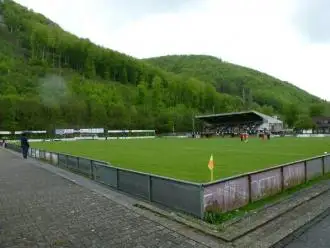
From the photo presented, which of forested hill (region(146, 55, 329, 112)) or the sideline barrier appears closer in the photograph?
the sideline barrier

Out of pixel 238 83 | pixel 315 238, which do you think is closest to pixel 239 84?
pixel 238 83

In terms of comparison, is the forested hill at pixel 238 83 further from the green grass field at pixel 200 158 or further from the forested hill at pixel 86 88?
the green grass field at pixel 200 158

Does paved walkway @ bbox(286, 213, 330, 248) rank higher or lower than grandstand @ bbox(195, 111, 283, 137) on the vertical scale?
lower

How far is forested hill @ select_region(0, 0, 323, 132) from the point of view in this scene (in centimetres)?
10994

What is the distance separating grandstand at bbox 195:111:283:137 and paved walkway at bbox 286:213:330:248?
78.7 meters

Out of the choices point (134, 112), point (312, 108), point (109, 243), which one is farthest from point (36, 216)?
point (312, 108)

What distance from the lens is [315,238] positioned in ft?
22.5

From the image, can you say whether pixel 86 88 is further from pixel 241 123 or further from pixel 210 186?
pixel 210 186

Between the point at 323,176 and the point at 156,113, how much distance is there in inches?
4803

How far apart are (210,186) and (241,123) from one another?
9606cm

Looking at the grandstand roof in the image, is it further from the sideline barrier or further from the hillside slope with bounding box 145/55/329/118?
the sideline barrier

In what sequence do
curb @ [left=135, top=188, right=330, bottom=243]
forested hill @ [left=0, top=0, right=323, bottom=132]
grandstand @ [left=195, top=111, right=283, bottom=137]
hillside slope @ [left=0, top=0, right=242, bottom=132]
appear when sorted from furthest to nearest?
forested hill @ [left=0, top=0, right=323, bottom=132], hillside slope @ [left=0, top=0, right=242, bottom=132], grandstand @ [left=195, top=111, right=283, bottom=137], curb @ [left=135, top=188, right=330, bottom=243]

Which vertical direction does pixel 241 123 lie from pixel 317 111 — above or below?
below

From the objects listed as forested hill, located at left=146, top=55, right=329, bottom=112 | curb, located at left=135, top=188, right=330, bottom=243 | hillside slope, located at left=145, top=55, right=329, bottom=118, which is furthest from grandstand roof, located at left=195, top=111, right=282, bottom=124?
curb, located at left=135, top=188, right=330, bottom=243
